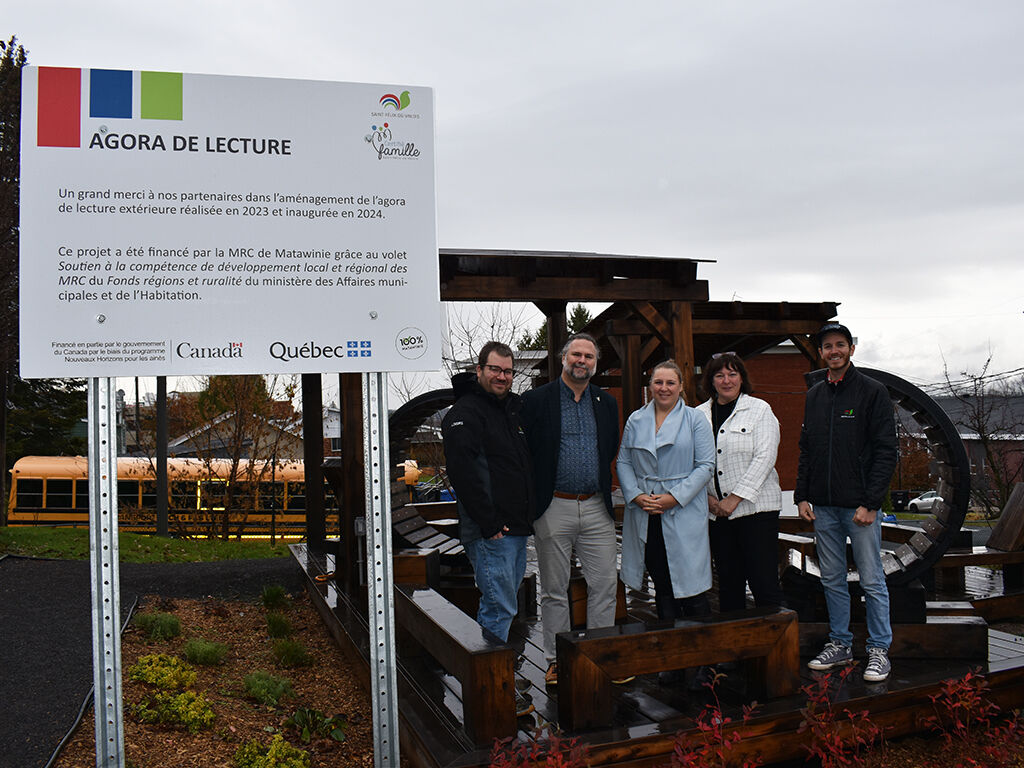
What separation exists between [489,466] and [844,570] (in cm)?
190

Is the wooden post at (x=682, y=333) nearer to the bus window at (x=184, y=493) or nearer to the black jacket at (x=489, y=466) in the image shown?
the black jacket at (x=489, y=466)

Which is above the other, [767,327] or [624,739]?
[767,327]

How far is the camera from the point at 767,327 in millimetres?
11164

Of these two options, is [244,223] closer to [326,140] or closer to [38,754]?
[326,140]

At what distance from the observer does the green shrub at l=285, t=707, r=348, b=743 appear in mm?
4102

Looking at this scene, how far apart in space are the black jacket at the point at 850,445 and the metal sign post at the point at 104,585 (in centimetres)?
311

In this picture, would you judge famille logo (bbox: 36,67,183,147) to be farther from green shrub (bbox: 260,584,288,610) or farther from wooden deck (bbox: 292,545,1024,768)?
green shrub (bbox: 260,584,288,610)

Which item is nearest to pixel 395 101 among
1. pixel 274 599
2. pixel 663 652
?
pixel 663 652

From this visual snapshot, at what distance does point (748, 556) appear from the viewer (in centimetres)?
394

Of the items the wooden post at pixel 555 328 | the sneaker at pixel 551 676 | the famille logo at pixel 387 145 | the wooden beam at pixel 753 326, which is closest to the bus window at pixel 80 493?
the wooden post at pixel 555 328

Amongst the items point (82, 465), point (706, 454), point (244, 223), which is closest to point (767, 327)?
point (706, 454)

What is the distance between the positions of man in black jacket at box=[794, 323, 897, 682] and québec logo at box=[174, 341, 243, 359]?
108 inches

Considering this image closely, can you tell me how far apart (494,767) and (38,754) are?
240 cm

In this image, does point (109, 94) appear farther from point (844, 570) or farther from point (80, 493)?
point (80, 493)
